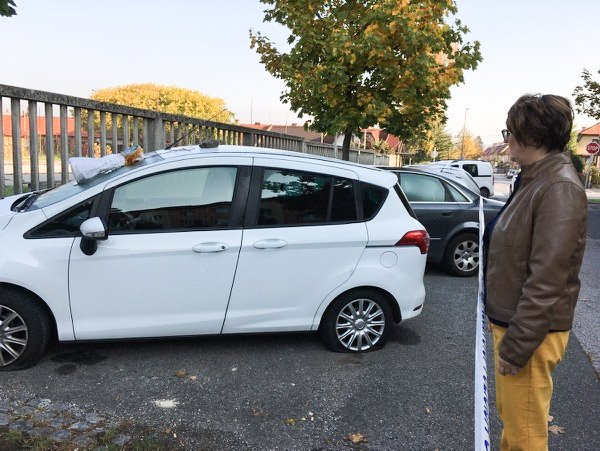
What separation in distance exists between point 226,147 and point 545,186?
3.07m

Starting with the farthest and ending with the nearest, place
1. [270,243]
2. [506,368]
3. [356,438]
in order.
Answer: [270,243], [356,438], [506,368]

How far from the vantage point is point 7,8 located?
12.6 ft

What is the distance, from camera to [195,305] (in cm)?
395

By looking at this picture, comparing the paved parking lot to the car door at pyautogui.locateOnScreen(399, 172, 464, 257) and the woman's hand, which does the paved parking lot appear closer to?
the woman's hand

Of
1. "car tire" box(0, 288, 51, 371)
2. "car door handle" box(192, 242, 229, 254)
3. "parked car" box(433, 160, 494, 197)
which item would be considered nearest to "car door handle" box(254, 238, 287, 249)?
"car door handle" box(192, 242, 229, 254)

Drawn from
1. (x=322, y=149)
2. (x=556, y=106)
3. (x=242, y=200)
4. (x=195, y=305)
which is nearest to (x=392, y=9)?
(x=242, y=200)

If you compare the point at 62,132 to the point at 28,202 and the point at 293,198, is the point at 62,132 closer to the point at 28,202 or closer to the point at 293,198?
the point at 28,202

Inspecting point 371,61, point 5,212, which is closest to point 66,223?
point 5,212

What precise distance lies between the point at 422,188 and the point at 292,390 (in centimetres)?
470

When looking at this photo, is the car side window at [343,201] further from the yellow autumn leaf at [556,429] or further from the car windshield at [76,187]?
the yellow autumn leaf at [556,429]

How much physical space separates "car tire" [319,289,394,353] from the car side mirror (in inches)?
73.3

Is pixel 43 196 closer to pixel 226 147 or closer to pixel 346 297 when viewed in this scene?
pixel 226 147

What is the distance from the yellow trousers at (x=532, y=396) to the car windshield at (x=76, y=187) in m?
3.00

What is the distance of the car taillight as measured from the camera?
431 cm
